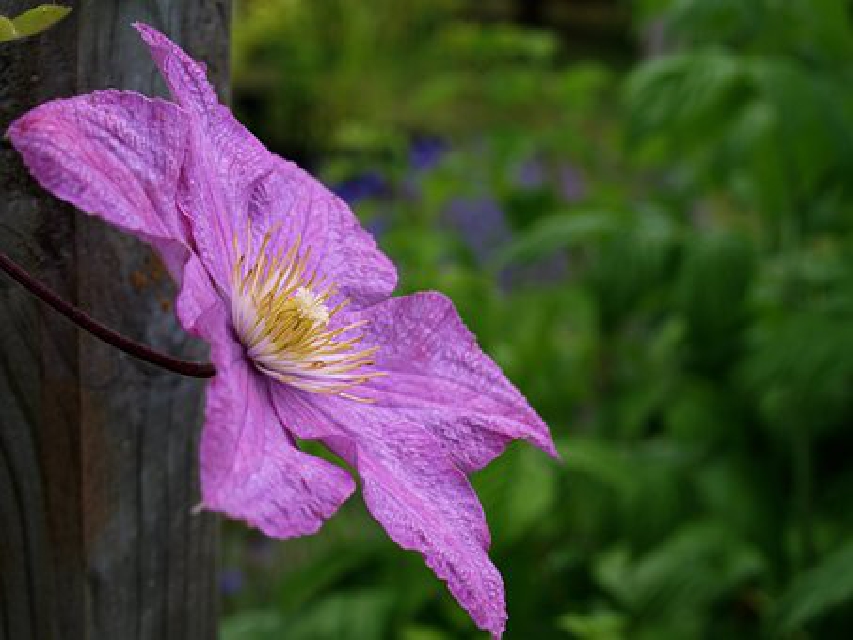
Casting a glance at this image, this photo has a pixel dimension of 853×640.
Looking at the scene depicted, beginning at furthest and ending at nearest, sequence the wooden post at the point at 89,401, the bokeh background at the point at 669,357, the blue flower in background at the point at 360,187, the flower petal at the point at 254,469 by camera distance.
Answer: the blue flower in background at the point at 360,187, the bokeh background at the point at 669,357, the wooden post at the point at 89,401, the flower petal at the point at 254,469

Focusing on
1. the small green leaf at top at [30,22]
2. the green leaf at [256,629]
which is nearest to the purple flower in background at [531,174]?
the green leaf at [256,629]

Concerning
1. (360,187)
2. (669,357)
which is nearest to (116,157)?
(669,357)

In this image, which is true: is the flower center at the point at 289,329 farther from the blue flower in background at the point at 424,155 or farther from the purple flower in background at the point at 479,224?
the purple flower in background at the point at 479,224

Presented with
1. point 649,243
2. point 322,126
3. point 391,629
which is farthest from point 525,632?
point 322,126

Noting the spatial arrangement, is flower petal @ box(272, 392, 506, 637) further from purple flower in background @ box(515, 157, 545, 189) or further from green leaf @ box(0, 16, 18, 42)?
purple flower in background @ box(515, 157, 545, 189)

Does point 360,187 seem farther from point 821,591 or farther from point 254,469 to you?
point 254,469

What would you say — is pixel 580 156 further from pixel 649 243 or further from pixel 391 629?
pixel 391 629
